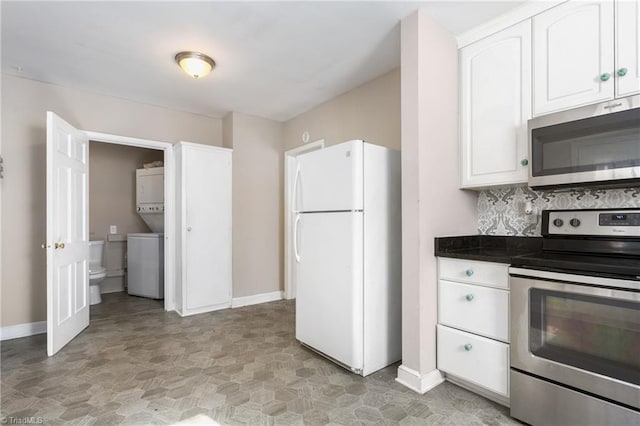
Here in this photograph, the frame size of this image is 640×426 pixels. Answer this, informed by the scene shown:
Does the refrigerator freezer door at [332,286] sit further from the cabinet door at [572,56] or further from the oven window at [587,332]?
the cabinet door at [572,56]

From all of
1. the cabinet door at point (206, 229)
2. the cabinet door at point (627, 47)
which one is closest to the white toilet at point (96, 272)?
the cabinet door at point (206, 229)

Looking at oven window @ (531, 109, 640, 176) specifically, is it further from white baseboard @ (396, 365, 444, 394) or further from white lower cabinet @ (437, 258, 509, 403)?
white baseboard @ (396, 365, 444, 394)

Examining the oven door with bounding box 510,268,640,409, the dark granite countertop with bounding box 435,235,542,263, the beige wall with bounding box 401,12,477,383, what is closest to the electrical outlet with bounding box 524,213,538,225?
the dark granite countertop with bounding box 435,235,542,263

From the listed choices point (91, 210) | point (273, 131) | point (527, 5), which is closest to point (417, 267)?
point (527, 5)

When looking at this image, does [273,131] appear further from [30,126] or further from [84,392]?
[84,392]

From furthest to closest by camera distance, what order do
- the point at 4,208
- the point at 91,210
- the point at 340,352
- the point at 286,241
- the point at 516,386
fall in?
1. the point at 91,210
2. the point at 286,241
3. the point at 4,208
4. the point at 340,352
5. the point at 516,386

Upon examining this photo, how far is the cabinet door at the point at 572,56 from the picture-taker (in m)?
1.76

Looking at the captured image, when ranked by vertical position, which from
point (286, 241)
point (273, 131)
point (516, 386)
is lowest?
point (516, 386)

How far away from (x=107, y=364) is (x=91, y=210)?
3.51 meters

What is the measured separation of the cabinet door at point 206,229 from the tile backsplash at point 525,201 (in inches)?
116

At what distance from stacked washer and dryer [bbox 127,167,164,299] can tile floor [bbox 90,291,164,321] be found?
0.16 m

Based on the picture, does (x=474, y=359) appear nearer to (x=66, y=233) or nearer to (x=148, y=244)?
(x=66, y=233)

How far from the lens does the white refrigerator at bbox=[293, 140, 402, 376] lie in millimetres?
2268

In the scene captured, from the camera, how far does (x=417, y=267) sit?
2.12 meters
